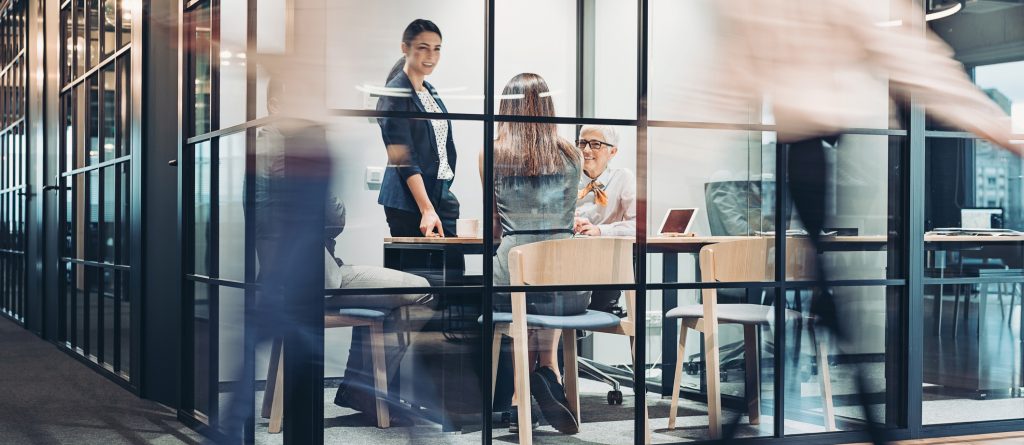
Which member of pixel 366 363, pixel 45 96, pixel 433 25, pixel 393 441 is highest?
pixel 45 96

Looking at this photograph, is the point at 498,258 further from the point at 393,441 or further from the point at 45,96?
the point at 45,96

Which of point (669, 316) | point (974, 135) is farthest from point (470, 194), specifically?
point (974, 135)

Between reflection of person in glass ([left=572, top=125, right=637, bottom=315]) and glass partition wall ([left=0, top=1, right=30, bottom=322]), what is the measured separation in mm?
3929

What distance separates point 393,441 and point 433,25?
106 cm

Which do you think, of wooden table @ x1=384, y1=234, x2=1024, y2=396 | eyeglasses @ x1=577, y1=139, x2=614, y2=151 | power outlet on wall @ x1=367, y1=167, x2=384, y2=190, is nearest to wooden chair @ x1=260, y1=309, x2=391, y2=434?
wooden table @ x1=384, y1=234, x2=1024, y2=396

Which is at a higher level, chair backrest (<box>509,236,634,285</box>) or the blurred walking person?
the blurred walking person

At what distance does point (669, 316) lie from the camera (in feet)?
7.14

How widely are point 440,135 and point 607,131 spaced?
0.67 m

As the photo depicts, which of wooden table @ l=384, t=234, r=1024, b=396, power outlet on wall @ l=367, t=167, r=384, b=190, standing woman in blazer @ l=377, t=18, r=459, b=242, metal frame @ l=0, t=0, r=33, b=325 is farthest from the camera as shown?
metal frame @ l=0, t=0, r=33, b=325

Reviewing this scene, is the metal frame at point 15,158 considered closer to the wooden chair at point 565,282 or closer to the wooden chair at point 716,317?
the wooden chair at point 565,282

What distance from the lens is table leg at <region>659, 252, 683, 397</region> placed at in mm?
2117

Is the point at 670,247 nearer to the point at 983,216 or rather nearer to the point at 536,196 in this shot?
the point at 536,196

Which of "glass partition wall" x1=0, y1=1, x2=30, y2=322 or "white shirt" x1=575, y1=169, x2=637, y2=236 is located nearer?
"white shirt" x1=575, y1=169, x2=637, y2=236

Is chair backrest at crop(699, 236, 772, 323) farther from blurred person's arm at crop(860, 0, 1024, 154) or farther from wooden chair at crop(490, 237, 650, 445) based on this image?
blurred person's arm at crop(860, 0, 1024, 154)
